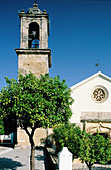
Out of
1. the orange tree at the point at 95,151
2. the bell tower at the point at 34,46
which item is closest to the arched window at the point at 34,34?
the bell tower at the point at 34,46

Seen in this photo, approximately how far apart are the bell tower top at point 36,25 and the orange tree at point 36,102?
35.7ft

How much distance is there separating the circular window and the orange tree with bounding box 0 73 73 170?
1004 centimetres

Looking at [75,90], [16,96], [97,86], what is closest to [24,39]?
[75,90]

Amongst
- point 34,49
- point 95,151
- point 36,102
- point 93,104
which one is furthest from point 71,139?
point 34,49

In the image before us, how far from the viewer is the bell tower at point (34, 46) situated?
1794cm

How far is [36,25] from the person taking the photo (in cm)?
1945

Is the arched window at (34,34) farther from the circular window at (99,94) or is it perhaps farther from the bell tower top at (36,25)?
the circular window at (99,94)

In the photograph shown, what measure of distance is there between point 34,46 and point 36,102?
1251 centimetres

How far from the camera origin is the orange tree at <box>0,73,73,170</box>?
284 inches

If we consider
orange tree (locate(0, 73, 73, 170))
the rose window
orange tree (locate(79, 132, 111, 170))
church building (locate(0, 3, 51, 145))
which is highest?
church building (locate(0, 3, 51, 145))

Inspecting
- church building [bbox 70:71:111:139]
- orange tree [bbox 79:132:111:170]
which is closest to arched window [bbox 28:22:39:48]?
church building [bbox 70:71:111:139]

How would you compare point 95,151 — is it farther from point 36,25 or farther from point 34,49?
point 36,25

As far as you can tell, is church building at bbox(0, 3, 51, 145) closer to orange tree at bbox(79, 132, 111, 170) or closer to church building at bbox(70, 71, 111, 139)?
church building at bbox(70, 71, 111, 139)

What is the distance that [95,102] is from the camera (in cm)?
1744
